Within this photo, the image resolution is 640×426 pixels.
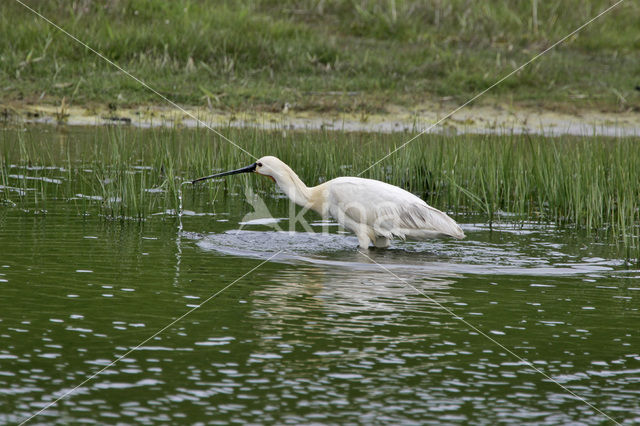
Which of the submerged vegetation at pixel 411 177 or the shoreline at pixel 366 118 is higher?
the shoreline at pixel 366 118

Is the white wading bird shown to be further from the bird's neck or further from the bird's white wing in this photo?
the bird's neck

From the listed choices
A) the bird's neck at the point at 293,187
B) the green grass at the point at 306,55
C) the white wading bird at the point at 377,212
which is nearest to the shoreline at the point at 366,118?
the green grass at the point at 306,55

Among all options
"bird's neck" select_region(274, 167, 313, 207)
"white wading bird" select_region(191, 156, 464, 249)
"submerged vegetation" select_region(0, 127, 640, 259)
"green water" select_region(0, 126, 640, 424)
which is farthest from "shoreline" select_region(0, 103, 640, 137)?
"green water" select_region(0, 126, 640, 424)

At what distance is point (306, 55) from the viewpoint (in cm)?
2097

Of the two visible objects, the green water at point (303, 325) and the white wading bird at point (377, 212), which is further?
the white wading bird at point (377, 212)

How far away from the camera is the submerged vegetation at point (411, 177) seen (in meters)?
10.4

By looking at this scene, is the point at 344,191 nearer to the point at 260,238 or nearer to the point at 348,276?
the point at 260,238

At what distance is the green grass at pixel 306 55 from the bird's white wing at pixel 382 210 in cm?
878

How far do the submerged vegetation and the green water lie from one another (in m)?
0.48

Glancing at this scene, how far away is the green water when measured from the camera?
5.02 m

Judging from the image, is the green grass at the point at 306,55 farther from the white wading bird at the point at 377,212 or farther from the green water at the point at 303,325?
the green water at the point at 303,325

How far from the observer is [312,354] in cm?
580

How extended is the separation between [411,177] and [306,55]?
9.21 metres

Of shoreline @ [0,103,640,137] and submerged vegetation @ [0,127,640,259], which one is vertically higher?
shoreline @ [0,103,640,137]
